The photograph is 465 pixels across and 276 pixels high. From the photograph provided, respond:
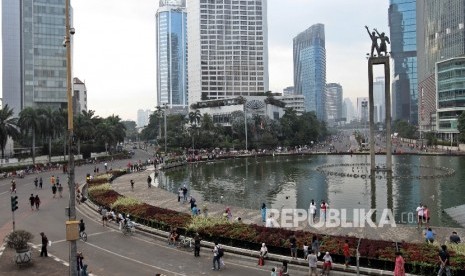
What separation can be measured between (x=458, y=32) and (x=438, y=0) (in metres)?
18.8

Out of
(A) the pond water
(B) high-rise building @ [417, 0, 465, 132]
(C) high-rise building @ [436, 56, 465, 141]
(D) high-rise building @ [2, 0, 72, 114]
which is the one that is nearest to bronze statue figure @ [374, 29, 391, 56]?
(A) the pond water

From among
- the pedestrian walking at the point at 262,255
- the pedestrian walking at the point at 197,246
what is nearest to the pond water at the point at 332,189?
the pedestrian walking at the point at 262,255

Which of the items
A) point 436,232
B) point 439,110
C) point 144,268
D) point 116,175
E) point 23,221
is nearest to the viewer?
point 144,268

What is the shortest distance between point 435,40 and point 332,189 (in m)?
116

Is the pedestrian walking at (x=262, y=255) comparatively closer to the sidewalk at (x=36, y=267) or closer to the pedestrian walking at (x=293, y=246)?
the pedestrian walking at (x=293, y=246)

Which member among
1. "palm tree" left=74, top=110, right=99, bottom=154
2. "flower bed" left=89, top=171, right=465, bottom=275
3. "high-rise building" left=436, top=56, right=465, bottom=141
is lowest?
"flower bed" left=89, top=171, right=465, bottom=275

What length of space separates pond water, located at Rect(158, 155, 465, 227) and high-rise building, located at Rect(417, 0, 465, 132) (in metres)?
71.1

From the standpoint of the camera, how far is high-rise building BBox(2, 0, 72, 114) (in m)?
114

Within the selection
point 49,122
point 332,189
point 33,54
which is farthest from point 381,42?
point 33,54

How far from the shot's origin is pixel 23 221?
106 feet

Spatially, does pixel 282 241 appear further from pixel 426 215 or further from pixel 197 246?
pixel 426 215

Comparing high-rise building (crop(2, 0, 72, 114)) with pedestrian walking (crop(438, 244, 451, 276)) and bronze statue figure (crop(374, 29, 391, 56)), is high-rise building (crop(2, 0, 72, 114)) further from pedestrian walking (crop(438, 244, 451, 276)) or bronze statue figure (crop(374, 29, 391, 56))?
pedestrian walking (crop(438, 244, 451, 276))

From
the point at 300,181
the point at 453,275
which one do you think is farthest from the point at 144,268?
the point at 300,181

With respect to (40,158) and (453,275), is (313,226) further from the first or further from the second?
(40,158)
